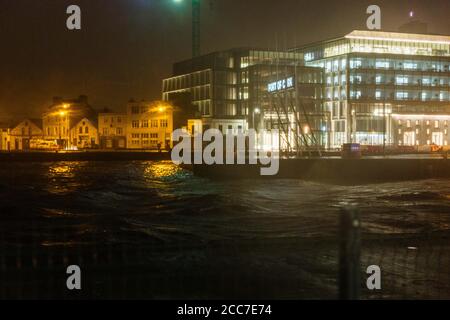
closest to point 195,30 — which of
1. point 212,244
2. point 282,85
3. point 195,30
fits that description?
point 195,30

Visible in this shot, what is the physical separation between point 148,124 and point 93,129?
598 inches

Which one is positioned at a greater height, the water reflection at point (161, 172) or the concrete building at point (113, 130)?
the concrete building at point (113, 130)

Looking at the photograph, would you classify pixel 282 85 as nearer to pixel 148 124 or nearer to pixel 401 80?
pixel 148 124

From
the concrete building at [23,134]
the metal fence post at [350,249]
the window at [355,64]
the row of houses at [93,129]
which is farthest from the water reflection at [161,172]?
the concrete building at [23,134]

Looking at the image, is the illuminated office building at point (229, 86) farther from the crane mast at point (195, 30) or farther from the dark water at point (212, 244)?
the dark water at point (212, 244)

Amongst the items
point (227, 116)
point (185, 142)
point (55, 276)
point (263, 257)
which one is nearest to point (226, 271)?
point (263, 257)

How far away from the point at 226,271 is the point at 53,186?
31.1m

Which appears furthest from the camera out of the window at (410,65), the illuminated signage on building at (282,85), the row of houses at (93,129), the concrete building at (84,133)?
the concrete building at (84,133)

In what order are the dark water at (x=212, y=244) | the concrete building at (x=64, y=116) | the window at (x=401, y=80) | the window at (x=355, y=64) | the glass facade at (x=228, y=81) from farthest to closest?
the concrete building at (x=64, y=116) → the glass facade at (x=228, y=81) → the window at (x=401, y=80) → the window at (x=355, y=64) → the dark water at (x=212, y=244)

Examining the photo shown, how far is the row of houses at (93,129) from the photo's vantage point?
112 meters

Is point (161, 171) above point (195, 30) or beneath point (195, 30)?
beneath

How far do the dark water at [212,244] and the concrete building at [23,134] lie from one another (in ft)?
343

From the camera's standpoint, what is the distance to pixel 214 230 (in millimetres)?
18156

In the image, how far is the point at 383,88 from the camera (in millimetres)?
111438
